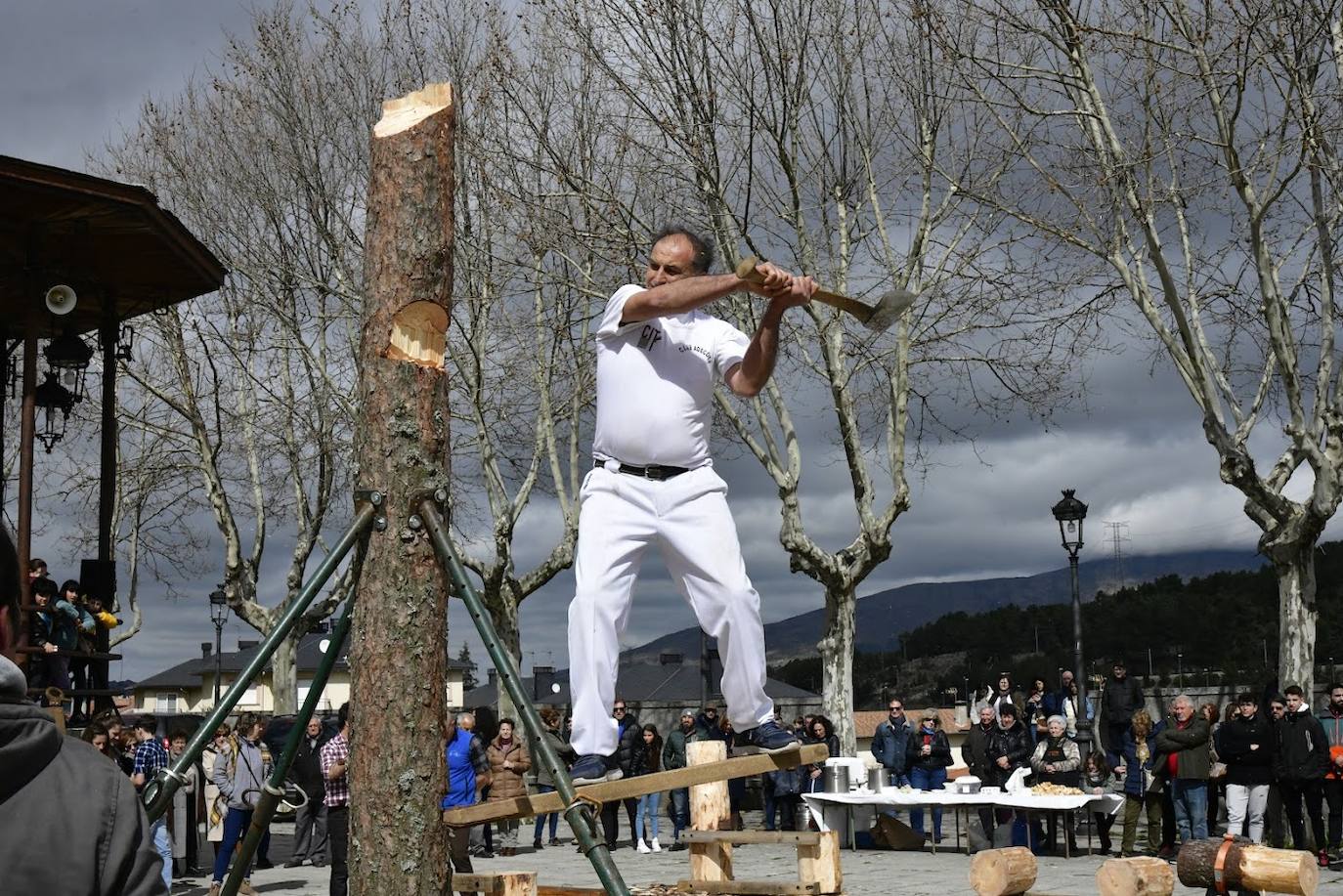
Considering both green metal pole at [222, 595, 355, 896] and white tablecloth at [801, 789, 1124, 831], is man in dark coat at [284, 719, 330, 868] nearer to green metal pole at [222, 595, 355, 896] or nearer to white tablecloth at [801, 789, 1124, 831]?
white tablecloth at [801, 789, 1124, 831]

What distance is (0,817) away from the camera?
1838 mm

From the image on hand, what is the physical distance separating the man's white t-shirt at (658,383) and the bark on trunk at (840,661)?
15916 mm

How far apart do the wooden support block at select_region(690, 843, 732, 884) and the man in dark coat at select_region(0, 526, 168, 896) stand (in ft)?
Answer: 15.2

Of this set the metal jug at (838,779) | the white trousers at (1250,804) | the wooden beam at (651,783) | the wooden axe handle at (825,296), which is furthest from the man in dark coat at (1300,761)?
the wooden axe handle at (825,296)

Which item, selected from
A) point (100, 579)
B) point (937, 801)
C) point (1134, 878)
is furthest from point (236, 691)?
point (937, 801)

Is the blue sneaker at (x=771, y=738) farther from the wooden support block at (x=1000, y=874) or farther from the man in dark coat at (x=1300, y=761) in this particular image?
the man in dark coat at (x=1300, y=761)

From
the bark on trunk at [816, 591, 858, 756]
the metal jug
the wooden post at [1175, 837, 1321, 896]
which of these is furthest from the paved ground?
the wooden post at [1175, 837, 1321, 896]

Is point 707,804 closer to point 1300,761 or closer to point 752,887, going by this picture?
point 752,887

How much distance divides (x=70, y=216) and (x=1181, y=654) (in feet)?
172

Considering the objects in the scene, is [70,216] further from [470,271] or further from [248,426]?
[248,426]

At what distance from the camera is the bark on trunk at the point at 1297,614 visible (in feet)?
57.5

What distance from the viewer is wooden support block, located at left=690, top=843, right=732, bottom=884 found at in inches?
249

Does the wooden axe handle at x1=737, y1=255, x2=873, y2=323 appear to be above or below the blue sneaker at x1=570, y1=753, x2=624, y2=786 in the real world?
above

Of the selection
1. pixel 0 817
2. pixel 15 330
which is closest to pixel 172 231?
pixel 15 330
